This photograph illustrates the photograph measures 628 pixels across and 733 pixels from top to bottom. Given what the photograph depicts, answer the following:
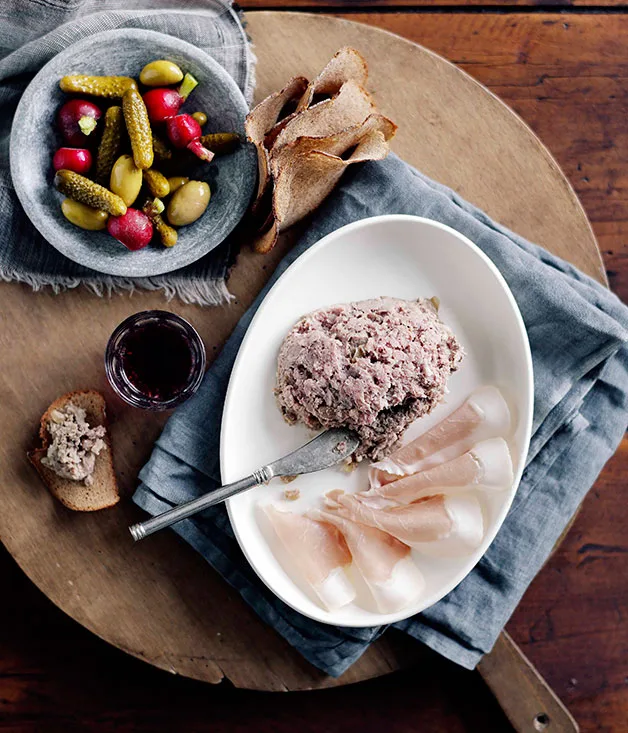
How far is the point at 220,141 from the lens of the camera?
1.74 m

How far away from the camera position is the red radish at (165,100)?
1.73 m

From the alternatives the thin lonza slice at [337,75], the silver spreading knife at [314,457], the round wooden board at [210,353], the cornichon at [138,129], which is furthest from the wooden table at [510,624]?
the silver spreading knife at [314,457]

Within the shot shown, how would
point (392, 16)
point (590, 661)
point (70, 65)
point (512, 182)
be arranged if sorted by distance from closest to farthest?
1. point (70, 65)
2. point (512, 182)
3. point (392, 16)
4. point (590, 661)

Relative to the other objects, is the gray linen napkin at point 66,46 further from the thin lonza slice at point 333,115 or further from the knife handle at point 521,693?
the knife handle at point 521,693

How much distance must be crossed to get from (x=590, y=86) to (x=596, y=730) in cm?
208

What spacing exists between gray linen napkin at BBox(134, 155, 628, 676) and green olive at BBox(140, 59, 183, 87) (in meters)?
0.50

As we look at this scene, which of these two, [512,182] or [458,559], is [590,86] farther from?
[458,559]

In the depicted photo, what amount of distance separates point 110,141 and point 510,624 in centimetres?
187

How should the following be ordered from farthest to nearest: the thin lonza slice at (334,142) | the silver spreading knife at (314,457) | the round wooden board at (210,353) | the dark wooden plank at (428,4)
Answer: the dark wooden plank at (428,4) → the round wooden board at (210,353) → the silver spreading knife at (314,457) → the thin lonza slice at (334,142)

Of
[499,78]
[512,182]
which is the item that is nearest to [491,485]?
[512,182]

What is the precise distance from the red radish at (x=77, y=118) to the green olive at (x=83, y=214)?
6.7 inches

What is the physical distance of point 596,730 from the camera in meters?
2.25

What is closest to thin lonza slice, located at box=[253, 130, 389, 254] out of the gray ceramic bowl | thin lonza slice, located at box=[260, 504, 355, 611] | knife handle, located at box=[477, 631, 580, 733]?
the gray ceramic bowl

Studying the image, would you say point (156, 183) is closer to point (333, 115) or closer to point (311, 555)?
point (333, 115)
